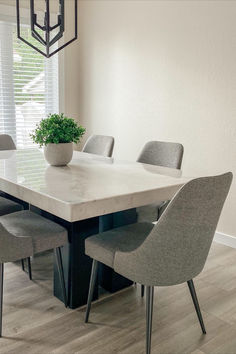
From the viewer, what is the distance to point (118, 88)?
4.11m

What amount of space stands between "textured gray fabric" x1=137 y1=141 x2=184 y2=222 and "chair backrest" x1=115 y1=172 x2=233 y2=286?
860mm

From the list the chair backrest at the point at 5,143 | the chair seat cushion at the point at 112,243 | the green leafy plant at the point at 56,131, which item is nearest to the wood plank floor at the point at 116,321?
the chair seat cushion at the point at 112,243

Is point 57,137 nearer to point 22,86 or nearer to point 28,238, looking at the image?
point 28,238

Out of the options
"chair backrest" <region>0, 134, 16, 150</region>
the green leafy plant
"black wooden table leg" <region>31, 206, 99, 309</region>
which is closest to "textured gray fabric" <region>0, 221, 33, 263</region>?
"black wooden table leg" <region>31, 206, 99, 309</region>

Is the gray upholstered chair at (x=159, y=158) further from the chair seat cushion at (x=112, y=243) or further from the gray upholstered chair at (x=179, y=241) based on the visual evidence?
the gray upholstered chair at (x=179, y=241)

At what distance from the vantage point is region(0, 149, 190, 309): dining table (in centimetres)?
165

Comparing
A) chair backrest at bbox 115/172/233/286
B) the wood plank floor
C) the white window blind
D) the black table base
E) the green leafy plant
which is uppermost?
the white window blind

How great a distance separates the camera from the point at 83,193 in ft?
5.65

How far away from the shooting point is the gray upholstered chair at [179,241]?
4.88 ft

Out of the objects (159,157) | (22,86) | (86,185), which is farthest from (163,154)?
(22,86)

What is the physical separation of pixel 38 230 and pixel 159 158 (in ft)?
4.03

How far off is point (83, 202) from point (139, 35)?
270 centimetres

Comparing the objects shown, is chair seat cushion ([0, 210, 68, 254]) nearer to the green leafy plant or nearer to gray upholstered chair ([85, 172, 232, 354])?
gray upholstered chair ([85, 172, 232, 354])

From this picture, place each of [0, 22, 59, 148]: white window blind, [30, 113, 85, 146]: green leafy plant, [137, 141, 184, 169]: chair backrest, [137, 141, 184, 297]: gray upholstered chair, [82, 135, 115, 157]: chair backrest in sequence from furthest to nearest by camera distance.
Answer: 1. [0, 22, 59, 148]: white window blind
2. [82, 135, 115, 157]: chair backrest
3. [137, 141, 184, 169]: chair backrest
4. [137, 141, 184, 297]: gray upholstered chair
5. [30, 113, 85, 146]: green leafy plant
